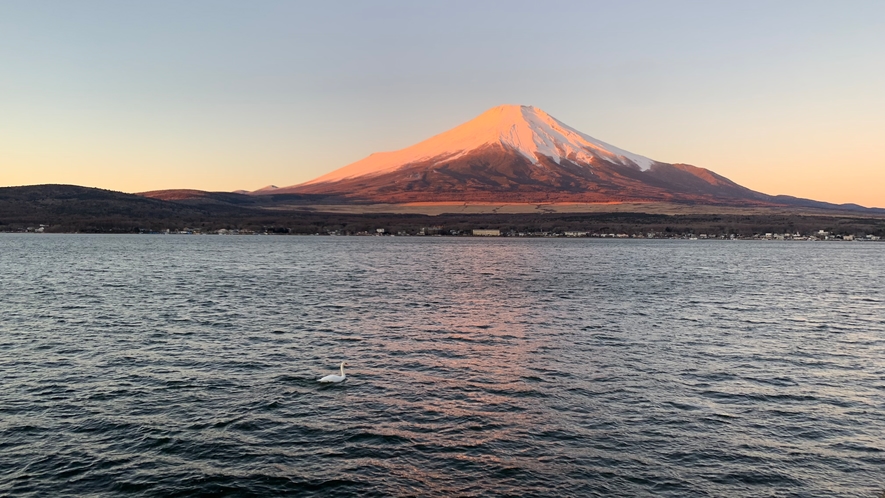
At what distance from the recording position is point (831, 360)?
3150cm

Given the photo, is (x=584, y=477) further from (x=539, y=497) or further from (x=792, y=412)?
(x=792, y=412)

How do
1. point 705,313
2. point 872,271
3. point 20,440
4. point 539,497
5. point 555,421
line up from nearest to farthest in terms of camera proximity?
1. point 539,497
2. point 20,440
3. point 555,421
4. point 705,313
5. point 872,271

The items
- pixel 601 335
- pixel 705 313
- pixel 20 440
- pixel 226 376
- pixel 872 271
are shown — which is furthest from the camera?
pixel 872 271

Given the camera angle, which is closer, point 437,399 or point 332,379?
point 437,399

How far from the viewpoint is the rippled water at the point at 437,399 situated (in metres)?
16.5

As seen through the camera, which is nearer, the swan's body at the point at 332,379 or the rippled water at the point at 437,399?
the rippled water at the point at 437,399

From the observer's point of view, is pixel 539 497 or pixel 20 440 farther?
pixel 20 440

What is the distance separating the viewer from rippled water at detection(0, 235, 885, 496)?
54.2 feet

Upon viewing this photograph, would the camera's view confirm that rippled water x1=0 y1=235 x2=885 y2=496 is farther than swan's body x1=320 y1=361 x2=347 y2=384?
No

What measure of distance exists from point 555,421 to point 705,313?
32596mm

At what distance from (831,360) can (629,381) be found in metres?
13.3

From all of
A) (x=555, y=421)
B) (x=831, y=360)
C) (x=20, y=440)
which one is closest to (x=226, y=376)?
(x=20, y=440)

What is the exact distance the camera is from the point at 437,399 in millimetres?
23656

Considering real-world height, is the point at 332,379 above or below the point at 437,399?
above
